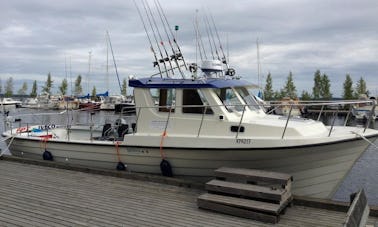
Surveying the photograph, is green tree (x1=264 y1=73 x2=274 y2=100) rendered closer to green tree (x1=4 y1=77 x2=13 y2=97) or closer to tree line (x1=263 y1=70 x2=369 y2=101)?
tree line (x1=263 y1=70 x2=369 y2=101)

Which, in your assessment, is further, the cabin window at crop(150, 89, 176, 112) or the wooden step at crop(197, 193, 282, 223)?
the cabin window at crop(150, 89, 176, 112)

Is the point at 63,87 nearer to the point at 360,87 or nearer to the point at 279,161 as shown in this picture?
the point at 360,87

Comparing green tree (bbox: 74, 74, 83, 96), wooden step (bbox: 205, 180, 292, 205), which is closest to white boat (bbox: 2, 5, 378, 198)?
wooden step (bbox: 205, 180, 292, 205)

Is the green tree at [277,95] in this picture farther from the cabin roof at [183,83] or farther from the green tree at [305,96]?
the cabin roof at [183,83]

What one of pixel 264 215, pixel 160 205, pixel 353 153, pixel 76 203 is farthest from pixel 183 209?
pixel 353 153

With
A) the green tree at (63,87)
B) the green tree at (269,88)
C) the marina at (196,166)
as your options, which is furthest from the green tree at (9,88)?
the marina at (196,166)

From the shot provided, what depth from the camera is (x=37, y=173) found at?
27.4ft

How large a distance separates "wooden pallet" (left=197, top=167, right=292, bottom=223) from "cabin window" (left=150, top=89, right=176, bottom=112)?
241 cm

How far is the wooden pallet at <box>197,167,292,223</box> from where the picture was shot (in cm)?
557

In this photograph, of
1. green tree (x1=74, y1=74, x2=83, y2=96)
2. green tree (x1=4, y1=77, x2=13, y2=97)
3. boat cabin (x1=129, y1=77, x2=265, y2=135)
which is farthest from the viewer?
green tree (x1=4, y1=77, x2=13, y2=97)

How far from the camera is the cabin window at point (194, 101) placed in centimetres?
794

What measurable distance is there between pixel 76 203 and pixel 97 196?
19.5 inches

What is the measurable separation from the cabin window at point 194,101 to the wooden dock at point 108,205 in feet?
5.62

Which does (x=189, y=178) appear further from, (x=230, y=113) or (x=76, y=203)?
(x=76, y=203)
